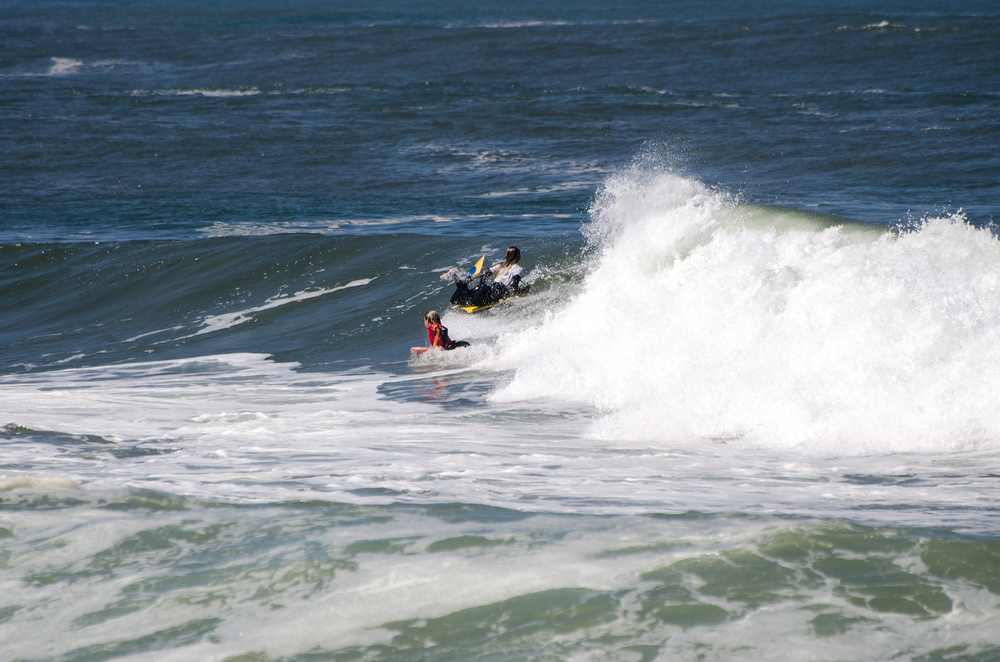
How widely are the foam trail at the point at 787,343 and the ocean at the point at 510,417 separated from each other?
0.04 meters

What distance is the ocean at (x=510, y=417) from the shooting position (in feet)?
12.7

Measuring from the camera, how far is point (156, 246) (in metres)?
18.8

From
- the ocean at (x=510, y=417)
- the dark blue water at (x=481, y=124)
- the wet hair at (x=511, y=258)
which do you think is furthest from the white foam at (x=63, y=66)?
the wet hair at (x=511, y=258)

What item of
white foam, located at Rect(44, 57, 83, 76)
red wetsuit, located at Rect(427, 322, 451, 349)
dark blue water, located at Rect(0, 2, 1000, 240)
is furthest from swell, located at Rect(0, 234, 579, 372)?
white foam, located at Rect(44, 57, 83, 76)

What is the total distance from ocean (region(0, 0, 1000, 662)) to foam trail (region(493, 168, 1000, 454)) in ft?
0.12

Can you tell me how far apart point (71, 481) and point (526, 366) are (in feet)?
18.7

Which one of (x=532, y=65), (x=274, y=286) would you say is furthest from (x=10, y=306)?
(x=532, y=65)

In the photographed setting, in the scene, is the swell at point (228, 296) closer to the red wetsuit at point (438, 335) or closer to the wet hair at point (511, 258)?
the red wetsuit at point (438, 335)

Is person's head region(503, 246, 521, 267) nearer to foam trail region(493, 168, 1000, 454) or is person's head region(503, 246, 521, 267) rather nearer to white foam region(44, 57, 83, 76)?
foam trail region(493, 168, 1000, 454)

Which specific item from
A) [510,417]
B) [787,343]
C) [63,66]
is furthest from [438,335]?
[63,66]

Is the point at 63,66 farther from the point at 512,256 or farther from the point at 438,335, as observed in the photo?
the point at 438,335

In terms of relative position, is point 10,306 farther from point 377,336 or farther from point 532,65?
point 532,65

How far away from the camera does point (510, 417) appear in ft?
26.9

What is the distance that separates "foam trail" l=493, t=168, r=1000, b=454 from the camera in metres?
6.86
